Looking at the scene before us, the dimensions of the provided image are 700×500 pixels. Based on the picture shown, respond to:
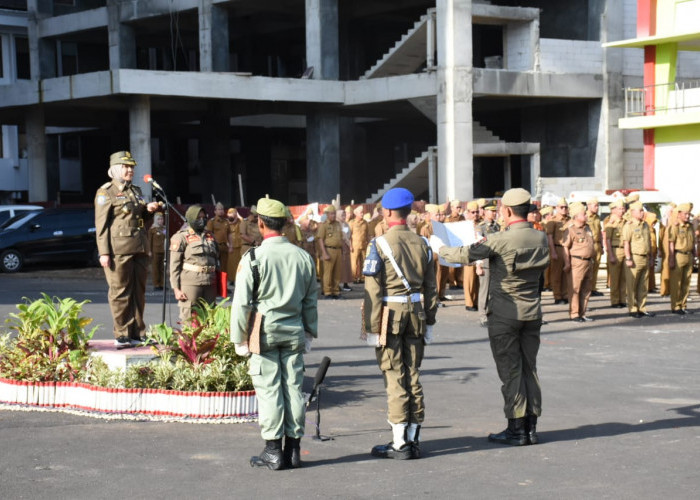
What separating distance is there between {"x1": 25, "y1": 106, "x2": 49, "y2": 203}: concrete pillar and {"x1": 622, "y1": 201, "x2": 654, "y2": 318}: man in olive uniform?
28.8m

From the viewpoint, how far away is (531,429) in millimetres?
8414

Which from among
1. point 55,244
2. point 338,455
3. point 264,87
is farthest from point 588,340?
point 264,87

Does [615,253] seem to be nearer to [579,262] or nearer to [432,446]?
[579,262]

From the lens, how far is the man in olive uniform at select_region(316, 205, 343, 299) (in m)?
21.7

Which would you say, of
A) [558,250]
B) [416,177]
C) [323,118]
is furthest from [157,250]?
[416,177]

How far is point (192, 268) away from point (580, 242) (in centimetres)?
817

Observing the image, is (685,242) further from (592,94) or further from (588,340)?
(592,94)

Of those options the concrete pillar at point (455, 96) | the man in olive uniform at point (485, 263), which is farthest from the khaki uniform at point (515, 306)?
the concrete pillar at point (455, 96)

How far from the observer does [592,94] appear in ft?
120

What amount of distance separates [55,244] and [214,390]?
21270mm

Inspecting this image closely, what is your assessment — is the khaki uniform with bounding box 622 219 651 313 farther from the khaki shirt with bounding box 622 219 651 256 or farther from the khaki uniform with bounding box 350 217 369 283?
the khaki uniform with bounding box 350 217 369 283

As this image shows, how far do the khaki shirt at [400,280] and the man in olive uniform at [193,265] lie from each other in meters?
3.76

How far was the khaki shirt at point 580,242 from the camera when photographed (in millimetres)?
17359

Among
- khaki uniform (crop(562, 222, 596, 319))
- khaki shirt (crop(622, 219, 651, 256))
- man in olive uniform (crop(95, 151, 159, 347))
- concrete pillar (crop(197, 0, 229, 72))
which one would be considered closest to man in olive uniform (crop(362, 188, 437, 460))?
man in olive uniform (crop(95, 151, 159, 347))
